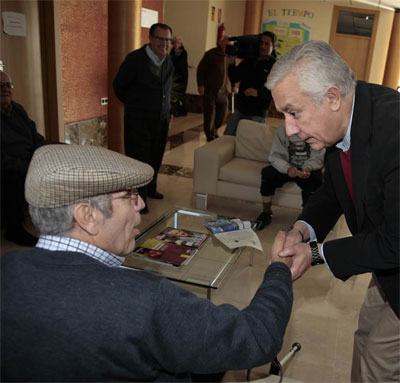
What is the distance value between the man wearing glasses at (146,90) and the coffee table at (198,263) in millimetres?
1024

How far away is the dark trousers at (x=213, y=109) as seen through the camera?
6793 mm

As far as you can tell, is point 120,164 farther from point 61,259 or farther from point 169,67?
point 169,67

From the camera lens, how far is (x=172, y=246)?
2.64 meters

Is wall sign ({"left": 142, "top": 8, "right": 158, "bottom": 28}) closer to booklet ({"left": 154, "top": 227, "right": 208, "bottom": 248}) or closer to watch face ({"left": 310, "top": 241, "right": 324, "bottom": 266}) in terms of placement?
booklet ({"left": 154, "top": 227, "right": 208, "bottom": 248})

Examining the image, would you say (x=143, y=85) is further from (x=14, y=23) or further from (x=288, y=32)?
(x=288, y=32)

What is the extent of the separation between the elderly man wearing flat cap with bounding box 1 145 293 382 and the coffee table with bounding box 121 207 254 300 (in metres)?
1.25

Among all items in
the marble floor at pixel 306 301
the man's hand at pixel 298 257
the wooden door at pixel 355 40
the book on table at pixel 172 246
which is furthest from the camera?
the wooden door at pixel 355 40

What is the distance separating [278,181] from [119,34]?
8.76ft

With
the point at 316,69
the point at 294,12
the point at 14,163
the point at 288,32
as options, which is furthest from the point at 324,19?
the point at 14,163

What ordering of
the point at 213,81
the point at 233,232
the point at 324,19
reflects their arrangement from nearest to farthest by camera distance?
the point at 233,232 < the point at 213,81 < the point at 324,19

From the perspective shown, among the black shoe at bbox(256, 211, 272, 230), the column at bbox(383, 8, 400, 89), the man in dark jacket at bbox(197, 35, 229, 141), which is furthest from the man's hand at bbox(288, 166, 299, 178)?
the column at bbox(383, 8, 400, 89)

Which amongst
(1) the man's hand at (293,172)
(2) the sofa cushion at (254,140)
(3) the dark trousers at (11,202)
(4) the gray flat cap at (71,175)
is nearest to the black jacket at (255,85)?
(2) the sofa cushion at (254,140)

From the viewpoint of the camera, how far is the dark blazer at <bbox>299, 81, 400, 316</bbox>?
1.15 meters

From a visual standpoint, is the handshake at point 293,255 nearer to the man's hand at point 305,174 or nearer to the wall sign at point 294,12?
the man's hand at point 305,174
